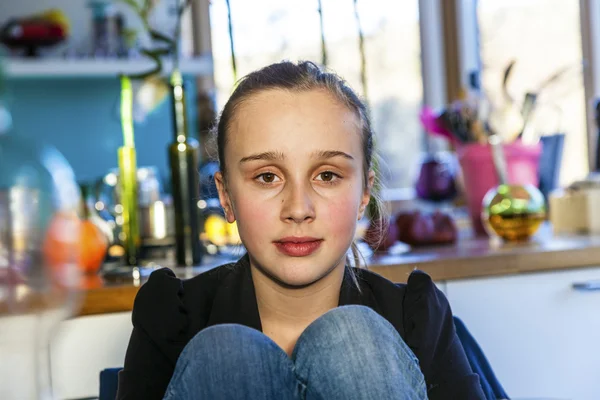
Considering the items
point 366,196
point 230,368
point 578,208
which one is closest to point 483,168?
point 578,208

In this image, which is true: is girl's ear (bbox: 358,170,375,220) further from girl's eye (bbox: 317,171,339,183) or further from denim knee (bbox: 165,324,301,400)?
denim knee (bbox: 165,324,301,400)

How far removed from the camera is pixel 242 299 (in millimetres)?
1114

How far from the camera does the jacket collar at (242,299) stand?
1107 mm

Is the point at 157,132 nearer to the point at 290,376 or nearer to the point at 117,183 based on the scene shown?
the point at 117,183

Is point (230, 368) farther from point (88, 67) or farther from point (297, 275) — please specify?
point (88, 67)

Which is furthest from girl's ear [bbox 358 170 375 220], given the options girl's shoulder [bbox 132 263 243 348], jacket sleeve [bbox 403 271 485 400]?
girl's shoulder [bbox 132 263 243 348]

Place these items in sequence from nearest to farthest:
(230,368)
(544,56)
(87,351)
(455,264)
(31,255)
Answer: (31,255)
(230,368)
(87,351)
(455,264)
(544,56)

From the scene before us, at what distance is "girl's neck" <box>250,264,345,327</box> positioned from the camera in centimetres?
111

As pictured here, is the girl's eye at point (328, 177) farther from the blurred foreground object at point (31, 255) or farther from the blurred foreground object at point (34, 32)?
the blurred foreground object at point (34, 32)

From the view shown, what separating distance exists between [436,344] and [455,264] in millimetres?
361

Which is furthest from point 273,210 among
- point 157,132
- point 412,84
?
point 412,84

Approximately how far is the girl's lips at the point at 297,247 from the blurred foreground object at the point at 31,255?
1.78 ft

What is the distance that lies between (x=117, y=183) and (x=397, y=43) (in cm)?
136

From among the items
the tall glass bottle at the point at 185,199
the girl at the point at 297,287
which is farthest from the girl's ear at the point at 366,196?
the tall glass bottle at the point at 185,199
